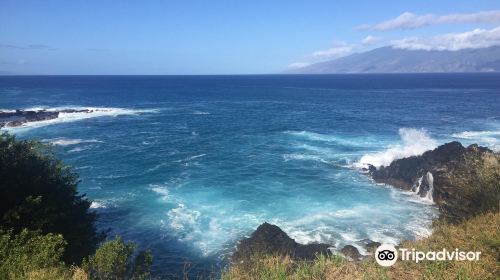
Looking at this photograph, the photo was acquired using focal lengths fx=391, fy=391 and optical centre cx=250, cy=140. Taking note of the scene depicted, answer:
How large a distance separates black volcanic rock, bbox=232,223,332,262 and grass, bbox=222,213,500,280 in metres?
13.8

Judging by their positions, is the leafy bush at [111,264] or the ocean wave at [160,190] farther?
the ocean wave at [160,190]

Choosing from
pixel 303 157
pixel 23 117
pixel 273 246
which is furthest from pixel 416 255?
pixel 23 117

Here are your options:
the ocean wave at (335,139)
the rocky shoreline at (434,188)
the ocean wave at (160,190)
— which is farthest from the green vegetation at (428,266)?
the ocean wave at (335,139)

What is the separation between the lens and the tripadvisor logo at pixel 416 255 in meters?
11.2

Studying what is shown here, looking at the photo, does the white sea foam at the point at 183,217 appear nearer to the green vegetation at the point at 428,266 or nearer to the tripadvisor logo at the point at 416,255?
the green vegetation at the point at 428,266

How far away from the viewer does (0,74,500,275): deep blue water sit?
32500mm

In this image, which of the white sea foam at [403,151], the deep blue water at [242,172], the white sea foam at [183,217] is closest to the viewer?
the deep blue water at [242,172]

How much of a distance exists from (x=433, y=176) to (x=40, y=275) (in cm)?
3743

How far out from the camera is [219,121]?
291ft

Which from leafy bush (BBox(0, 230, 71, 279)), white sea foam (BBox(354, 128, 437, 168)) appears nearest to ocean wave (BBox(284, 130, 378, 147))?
white sea foam (BBox(354, 128, 437, 168))

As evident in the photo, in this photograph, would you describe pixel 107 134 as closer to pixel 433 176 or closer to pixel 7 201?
pixel 7 201

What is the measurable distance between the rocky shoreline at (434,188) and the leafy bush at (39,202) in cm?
1024

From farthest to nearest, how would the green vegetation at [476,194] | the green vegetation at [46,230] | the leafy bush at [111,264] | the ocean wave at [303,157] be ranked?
the ocean wave at [303,157] → the leafy bush at [111,264] → the green vegetation at [476,194] → the green vegetation at [46,230]

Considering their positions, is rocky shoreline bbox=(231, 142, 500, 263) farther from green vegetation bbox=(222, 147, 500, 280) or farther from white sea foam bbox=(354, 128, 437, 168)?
white sea foam bbox=(354, 128, 437, 168)
